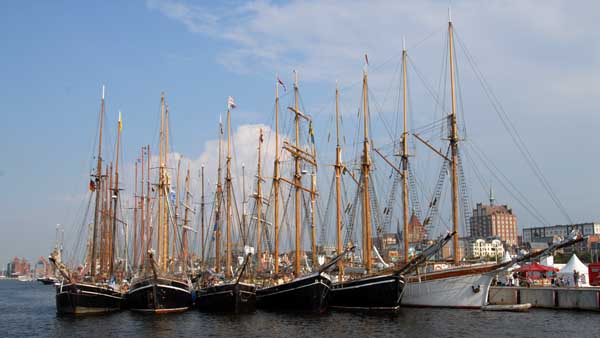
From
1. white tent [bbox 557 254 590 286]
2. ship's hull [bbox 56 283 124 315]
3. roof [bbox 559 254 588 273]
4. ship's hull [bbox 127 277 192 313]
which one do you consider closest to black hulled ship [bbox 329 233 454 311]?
ship's hull [bbox 127 277 192 313]

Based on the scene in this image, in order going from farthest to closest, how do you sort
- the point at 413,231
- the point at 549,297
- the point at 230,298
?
1. the point at 413,231
2. the point at 549,297
3. the point at 230,298

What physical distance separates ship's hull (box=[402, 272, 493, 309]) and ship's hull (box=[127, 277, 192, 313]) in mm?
22552

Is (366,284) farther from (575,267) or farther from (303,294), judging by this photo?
(575,267)

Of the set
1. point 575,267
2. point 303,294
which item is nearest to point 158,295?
point 303,294

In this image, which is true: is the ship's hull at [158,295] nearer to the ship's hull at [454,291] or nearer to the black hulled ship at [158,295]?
Result: the black hulled ship at [158,295]

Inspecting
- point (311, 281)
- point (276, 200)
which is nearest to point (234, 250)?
point (276, 200)

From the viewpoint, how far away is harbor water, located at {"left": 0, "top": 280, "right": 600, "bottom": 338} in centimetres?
4222

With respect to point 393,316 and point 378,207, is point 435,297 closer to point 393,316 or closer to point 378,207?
point 393,316

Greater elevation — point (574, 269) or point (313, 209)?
point (313, 209)

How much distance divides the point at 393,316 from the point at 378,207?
21.2 meters

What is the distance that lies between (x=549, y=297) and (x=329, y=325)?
79.2 feet

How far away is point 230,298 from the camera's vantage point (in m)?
57.8

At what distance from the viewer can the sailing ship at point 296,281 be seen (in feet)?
181

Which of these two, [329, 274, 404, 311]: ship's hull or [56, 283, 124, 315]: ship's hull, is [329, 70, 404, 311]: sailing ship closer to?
[329, 274, 404, 311]: ship's hull
